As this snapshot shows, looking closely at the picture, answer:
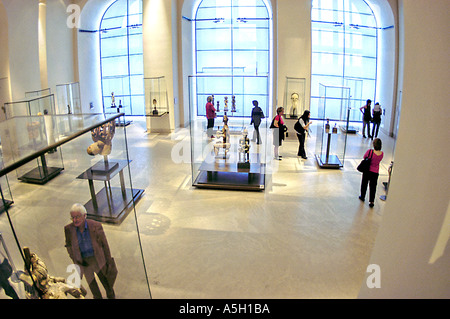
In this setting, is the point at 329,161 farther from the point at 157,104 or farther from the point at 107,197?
the point at 107,197

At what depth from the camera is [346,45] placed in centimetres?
1642

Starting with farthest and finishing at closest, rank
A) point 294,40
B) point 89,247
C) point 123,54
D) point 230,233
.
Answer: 1. point 123,54
2. point 294,40
3. point 230,233
4. point 89,247

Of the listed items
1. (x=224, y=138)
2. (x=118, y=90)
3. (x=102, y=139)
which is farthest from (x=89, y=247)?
(x=118, y=90)

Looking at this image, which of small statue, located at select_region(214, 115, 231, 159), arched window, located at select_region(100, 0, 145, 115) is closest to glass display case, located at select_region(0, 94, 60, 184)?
small statue, located at select_region(214, 115, 231, 159)

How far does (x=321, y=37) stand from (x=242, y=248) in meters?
13.5

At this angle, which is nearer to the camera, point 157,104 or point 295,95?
point 295,95

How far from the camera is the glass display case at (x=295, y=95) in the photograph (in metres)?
13.5

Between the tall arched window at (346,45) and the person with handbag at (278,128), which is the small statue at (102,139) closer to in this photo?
the person with handbag at (278,128)

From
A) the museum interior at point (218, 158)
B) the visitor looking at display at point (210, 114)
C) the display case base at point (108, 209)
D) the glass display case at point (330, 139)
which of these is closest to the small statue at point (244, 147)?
the museum interior at point (218, 158)

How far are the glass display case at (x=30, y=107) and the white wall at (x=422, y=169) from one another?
9499 mm

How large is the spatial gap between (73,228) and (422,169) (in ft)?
8.08

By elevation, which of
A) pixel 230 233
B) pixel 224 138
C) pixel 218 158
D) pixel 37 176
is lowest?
pixel 230 233

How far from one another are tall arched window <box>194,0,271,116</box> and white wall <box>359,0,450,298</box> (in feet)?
43.6

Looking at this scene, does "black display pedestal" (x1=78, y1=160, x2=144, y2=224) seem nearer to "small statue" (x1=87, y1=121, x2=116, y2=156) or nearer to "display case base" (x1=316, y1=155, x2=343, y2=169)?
"small statue" (x1=87, y1=121, x2=116, y2=156)
